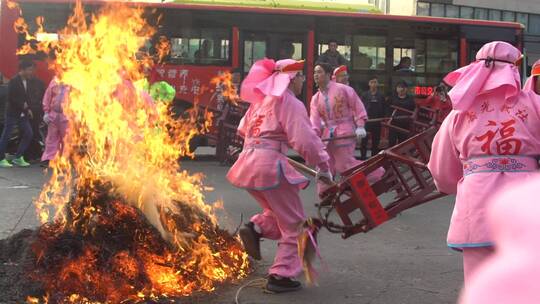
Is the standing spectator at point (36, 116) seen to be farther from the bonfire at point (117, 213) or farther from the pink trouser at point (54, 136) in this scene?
the bonfire at point (117, 213)

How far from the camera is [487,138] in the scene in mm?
3285

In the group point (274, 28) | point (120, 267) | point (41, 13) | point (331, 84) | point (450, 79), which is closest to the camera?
point (450, 79)

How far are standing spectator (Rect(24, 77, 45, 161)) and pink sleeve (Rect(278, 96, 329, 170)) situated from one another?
9.02 meters

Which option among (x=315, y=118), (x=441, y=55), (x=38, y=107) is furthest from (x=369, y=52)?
(x=38, y=107)

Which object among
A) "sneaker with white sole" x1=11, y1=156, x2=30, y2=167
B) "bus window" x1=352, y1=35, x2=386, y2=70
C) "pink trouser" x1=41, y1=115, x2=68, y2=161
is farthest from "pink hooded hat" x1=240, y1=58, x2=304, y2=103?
"bus window" x1=352, y1=35, x2=386, y2=70

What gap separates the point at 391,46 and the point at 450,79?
480 inches

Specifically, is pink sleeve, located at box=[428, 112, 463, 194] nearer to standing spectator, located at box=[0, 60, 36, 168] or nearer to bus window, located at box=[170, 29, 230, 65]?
standing spectator, located at box=[0, 60, 36, 168]

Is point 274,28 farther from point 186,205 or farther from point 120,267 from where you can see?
point 120,267

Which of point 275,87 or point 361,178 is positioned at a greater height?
point 275,87

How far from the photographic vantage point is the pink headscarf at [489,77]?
3312mm

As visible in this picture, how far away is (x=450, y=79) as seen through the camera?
3678 mm

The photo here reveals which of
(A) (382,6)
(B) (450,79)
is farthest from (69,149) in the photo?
(A) (382,6)

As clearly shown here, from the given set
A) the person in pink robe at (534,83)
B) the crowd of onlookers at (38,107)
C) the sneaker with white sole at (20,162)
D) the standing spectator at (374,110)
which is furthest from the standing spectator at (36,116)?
the person in pink robe at (534,83)

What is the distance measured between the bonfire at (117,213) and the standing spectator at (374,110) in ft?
27.6
